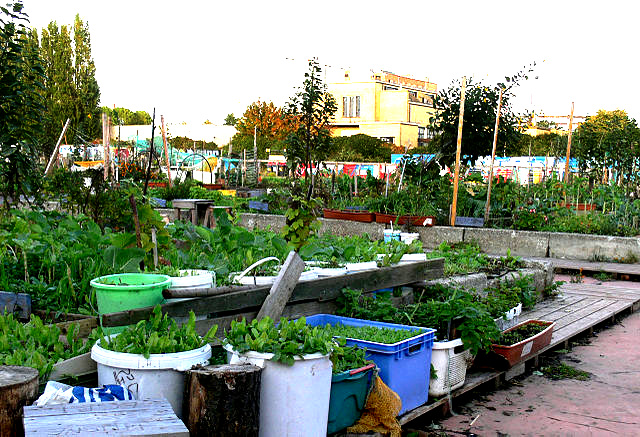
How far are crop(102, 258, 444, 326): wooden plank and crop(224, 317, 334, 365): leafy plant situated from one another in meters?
0.60

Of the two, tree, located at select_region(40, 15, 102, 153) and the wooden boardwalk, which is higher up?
tree, located at select_region(40, 15, 102, 153)

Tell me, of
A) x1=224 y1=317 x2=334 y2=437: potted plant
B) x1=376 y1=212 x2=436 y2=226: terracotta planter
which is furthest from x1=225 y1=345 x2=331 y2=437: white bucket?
x1=376 y1=212 x2=436 y2=226: terracotta planter

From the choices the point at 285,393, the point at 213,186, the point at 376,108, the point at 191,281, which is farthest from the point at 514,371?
the point at 376,108

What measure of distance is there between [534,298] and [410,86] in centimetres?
6103

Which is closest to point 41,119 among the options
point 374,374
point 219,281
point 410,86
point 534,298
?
point 219,281

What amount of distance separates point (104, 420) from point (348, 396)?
62.0 inches

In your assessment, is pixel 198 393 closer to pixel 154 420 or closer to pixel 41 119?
pixel 154 420

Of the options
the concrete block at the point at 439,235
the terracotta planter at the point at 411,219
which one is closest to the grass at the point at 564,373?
the concrete block at the point at 439,235

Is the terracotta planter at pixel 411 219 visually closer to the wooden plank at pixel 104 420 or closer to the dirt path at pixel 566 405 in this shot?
the dirt path at pixel 566 405

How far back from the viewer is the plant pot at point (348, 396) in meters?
3.81

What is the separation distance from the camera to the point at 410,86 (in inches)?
2660

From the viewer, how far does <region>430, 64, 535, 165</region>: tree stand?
1397cm

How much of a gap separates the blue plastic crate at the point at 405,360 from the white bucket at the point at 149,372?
54.0 inches

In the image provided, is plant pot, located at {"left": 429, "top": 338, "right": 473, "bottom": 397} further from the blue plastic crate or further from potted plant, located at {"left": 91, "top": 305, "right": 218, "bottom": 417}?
potted plant, located at {"left": 91, "top": 305, "right": 218, "bottom": 417}
